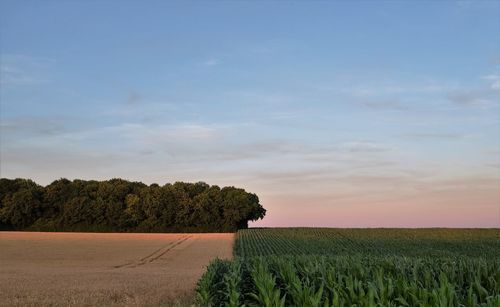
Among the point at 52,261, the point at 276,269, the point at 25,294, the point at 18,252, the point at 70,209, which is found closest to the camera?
the point at 276,269

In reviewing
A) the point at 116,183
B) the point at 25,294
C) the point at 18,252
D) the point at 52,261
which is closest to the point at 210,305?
the point at 25,294

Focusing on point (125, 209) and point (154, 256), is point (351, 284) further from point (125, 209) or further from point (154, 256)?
point (125, 209)

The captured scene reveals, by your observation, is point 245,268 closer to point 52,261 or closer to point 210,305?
point 210,305

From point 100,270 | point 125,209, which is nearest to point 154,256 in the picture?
point 100,270

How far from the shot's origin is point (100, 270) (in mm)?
40656

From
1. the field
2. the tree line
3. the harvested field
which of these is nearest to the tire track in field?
the harvested field

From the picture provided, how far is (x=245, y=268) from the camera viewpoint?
1619 centimetres

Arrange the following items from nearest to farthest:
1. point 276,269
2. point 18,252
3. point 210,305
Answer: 1. point 210,305
2. point 276,269
3. point 18,252

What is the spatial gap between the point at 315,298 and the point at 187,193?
104 m

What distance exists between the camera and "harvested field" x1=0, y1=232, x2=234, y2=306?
61.0ft

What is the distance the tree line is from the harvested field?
17.4m

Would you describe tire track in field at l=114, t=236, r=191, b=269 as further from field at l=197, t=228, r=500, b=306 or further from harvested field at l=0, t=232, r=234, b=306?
field at l=197, t=228, r=500, b=306

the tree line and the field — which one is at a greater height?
the tree line

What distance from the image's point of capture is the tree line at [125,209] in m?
110
